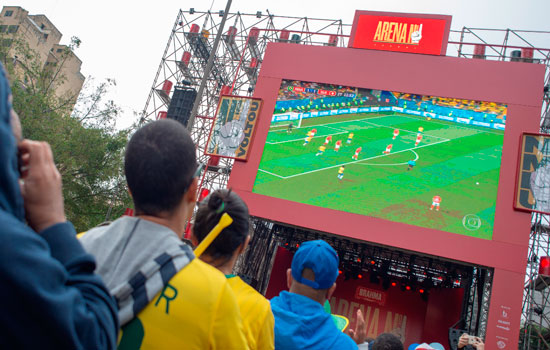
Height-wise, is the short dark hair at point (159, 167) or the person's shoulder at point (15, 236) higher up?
the short dark hair at point (159, 167)

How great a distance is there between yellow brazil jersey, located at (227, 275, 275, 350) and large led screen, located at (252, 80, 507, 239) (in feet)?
35.9

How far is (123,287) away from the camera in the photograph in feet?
3.86

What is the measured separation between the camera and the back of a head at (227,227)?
1.92 metres

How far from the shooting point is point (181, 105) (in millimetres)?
19609

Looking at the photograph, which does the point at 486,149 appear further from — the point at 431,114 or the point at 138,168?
the point at 138,168

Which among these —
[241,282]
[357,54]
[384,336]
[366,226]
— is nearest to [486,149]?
[366,226]

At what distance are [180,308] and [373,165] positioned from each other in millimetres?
12106

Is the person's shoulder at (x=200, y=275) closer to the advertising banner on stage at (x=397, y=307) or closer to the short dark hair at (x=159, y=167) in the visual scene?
the short dark hair at (x=159, y=167)

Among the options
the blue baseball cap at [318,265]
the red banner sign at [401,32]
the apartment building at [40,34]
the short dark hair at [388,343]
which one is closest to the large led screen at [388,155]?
the red banner sign at [401,32]

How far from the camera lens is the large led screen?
39.4ft

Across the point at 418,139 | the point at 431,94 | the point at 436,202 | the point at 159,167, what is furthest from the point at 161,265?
the point at 431,94

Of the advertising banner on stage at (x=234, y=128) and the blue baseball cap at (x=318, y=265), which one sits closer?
the blue baseball cap at (x=318, y=265)

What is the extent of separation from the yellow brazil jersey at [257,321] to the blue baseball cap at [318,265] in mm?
640

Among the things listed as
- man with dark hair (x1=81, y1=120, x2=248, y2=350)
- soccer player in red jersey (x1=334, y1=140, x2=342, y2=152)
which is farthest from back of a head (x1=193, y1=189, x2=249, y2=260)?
soccer player in red jersey (x1=334, y1=140, x2=342, y2=152)
